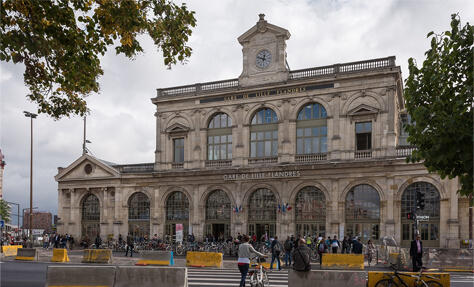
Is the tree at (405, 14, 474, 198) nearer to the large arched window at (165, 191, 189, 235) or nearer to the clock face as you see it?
the clock face

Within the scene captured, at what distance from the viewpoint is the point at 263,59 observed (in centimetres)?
4053

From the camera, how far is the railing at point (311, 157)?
3750 centimetres

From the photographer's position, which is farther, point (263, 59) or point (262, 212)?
point (263, 59)

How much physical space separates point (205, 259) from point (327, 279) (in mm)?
12930

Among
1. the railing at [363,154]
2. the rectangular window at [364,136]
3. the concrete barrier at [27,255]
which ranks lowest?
the concrete barrier at [27,255]

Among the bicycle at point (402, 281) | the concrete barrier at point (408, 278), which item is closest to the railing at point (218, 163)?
the concrete barrier at point (408, 278)

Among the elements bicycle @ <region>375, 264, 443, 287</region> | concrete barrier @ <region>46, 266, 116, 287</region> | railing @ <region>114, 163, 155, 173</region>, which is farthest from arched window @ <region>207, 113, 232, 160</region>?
bicycle @ <region>375, 264, 443, 287</region>

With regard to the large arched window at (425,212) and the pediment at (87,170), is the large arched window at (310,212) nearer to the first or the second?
the large arched window at (425,212)

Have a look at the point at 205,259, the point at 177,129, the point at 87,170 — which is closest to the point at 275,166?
the point at 177,129

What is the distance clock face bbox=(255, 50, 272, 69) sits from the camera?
132 ft

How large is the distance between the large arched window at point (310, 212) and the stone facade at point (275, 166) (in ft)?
0.35

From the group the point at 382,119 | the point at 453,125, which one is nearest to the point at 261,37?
the point at 382,119

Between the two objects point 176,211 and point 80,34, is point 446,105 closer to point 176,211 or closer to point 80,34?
point 80,34

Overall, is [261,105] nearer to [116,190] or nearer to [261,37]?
[261,37]
